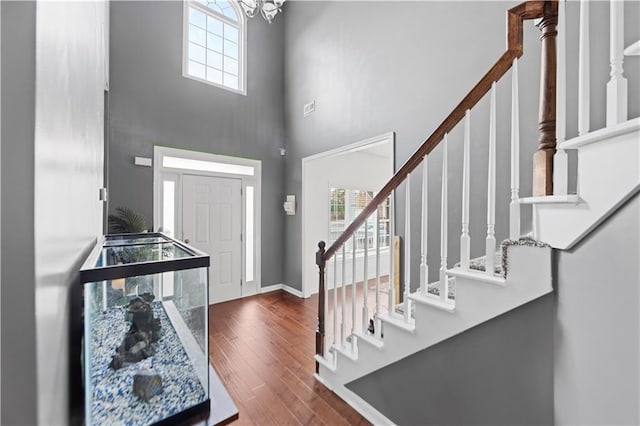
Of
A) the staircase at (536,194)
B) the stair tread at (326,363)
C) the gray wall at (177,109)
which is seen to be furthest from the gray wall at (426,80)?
the stair tread at (326,363)

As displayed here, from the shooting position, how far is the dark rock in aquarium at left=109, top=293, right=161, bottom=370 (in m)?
0.91

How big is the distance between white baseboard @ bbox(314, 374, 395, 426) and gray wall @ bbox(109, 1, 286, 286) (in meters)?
2.76

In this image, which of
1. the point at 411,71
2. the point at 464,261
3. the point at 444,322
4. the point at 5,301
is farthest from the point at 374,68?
the point at 5,301

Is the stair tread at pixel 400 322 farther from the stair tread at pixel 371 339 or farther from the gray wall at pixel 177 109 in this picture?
the gray wall at pixel 177 109

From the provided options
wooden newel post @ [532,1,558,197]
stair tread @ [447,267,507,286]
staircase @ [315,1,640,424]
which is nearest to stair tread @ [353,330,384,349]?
staircase @ [315,1,640,424]

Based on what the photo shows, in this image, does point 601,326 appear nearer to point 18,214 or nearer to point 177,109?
point 18,214

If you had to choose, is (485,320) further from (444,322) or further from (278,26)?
(278,26)

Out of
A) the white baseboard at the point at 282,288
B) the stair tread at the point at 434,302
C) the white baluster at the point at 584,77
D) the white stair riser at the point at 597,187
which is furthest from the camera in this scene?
the white baseboard at the point at 282,288

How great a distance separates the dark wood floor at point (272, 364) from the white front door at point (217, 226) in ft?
1.20

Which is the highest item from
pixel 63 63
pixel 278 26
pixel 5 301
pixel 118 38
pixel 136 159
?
pixel 278 26

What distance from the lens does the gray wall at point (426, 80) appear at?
1.92 m

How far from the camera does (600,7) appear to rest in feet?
5.21

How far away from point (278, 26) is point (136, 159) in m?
3.43

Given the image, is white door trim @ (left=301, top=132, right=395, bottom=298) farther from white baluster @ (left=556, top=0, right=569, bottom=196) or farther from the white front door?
white baluster @ (left=556, top=0, right=569, bottom=196)
